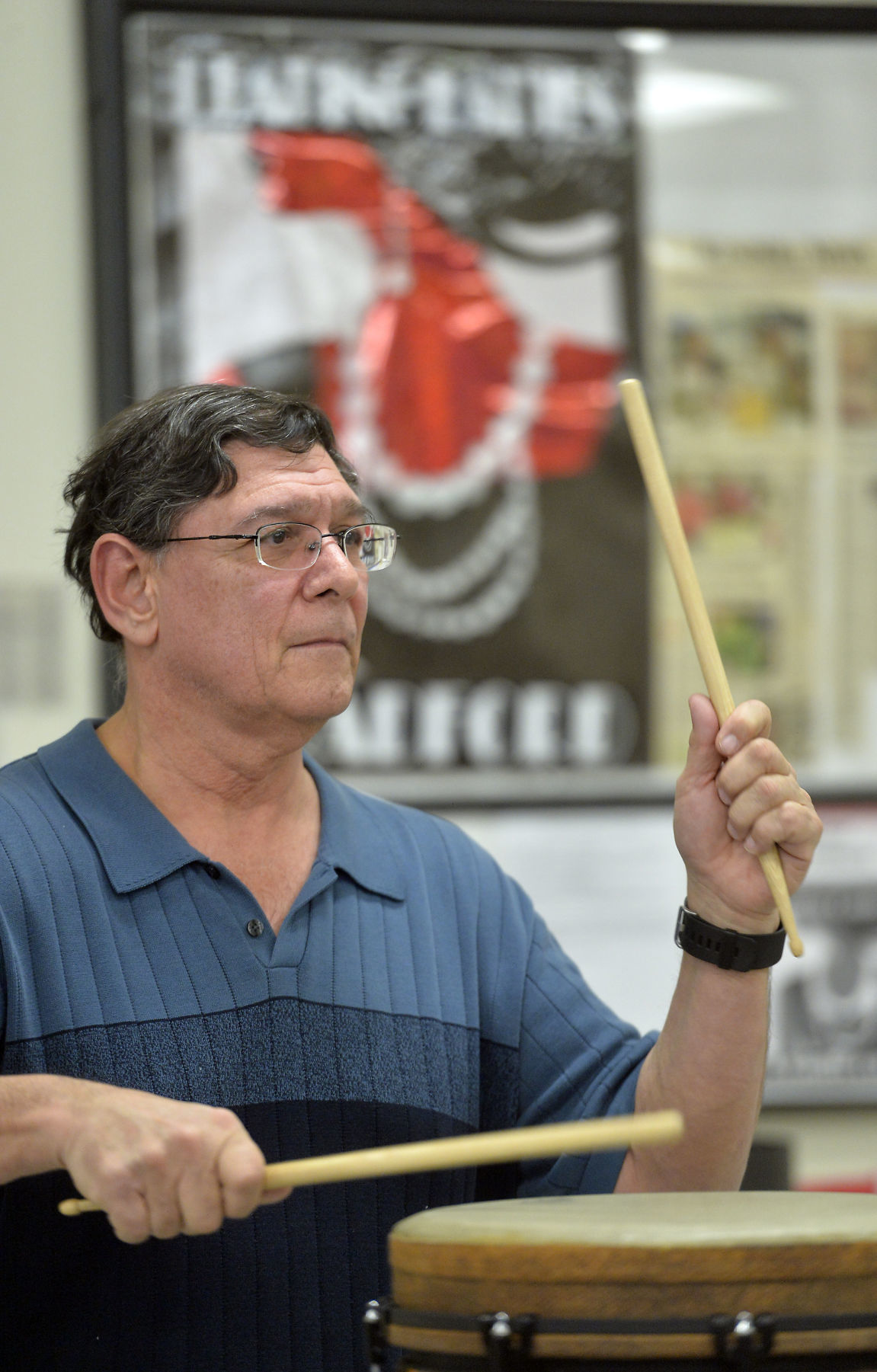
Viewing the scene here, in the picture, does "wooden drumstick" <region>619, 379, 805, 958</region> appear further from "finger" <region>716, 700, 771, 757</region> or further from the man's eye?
the man's eye

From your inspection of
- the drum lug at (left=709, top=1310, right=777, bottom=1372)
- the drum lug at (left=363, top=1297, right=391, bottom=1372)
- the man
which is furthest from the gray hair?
the drum lug at (left=709, top=1310, right=777, bottom=1372)

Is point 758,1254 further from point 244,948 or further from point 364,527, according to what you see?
point 364,527

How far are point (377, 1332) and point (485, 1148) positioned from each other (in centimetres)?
16

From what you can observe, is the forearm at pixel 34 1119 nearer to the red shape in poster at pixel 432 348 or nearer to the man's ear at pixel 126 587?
the man's ear at pixel 126 587

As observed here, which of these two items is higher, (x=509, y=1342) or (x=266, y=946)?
(x=266, y=946)

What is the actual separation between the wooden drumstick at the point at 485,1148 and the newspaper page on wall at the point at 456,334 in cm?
151

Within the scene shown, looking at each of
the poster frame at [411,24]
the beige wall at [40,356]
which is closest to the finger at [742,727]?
the poster frame at [411,24]

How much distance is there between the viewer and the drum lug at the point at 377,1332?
0.99m

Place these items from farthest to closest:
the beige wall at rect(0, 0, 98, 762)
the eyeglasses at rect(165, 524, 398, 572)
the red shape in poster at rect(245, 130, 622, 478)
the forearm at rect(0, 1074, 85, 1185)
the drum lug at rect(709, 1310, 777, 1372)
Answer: the red shape in poster at rect(245, 130, 622, 478), the beige wall at rect(0, 0, 98, 762), the eyeglasses at rect(165, 524, 398, 572), the forearm at rect(0, 1074, 85, 1185), the drum lug at rect(709, 1310, 777, 1372)

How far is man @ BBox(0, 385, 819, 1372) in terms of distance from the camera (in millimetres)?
1266

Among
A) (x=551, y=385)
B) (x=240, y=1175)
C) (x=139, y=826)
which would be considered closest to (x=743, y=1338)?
Result: (x=240, y=1175)

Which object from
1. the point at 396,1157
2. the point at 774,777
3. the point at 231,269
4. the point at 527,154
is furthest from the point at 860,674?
the point at 396,1157

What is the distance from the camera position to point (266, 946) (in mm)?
1369

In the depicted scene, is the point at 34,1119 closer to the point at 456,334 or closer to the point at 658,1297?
Answer: the point at 658,1297
